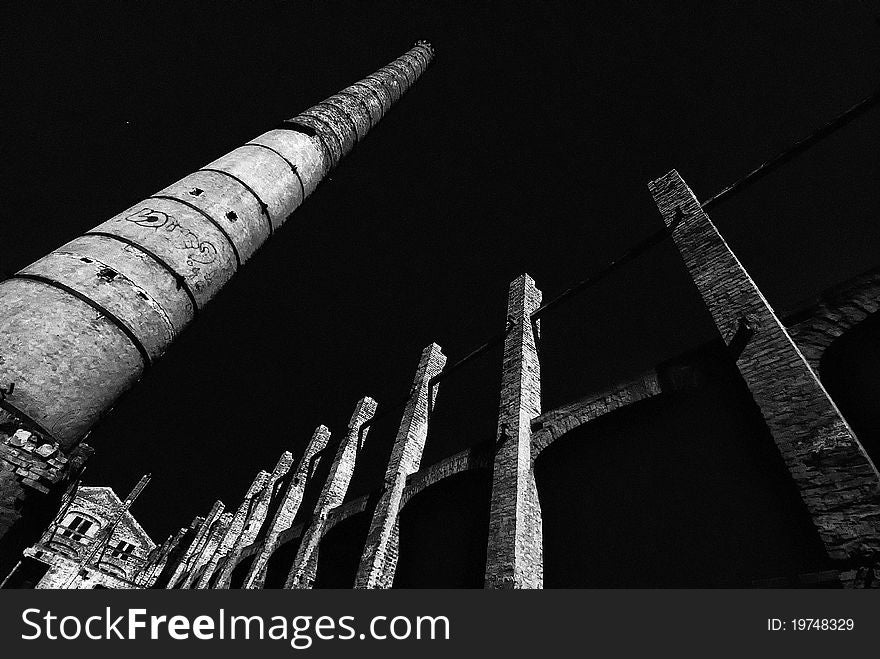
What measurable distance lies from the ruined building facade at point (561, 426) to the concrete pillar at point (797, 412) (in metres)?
0.02

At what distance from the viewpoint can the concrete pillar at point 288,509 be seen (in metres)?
10.9

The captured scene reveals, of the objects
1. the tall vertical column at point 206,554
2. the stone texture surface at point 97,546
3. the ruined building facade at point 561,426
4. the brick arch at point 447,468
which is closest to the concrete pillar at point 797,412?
the ruined building facade at point 561,426

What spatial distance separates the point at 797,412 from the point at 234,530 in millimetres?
17565

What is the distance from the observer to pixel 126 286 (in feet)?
8.00

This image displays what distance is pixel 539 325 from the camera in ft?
29.3

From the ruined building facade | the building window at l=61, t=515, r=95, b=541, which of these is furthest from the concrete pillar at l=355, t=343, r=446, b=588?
the building window at l=61, t=515, r=95, b=541

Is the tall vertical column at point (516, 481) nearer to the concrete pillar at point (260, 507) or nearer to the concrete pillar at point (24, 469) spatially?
the concrete pillar at point (24, 469)

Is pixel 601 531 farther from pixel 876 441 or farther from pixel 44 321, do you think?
pixel 44 321

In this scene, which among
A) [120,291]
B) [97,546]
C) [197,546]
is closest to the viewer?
[120,291]

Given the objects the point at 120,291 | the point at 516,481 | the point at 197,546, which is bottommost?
the point at 120,291

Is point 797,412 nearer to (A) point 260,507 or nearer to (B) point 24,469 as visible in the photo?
(B) point 24,469

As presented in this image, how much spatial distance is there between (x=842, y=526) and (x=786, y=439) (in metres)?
0.80

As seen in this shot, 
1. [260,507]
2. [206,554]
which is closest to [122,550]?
[206,554]

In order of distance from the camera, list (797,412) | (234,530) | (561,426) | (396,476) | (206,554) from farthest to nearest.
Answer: (206,554), (234,530), (396,476), (561,426), (797,412)
